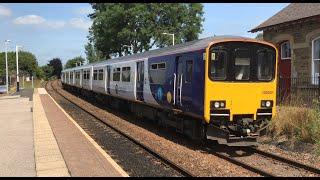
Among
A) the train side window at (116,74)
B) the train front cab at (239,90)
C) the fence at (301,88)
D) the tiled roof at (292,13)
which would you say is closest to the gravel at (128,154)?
the train front cab at (239,90)

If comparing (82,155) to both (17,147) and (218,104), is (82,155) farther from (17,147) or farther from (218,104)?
(218,104)

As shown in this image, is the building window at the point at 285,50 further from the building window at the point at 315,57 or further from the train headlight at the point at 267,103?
the train headlight at the point at 267,103

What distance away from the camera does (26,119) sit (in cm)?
2117

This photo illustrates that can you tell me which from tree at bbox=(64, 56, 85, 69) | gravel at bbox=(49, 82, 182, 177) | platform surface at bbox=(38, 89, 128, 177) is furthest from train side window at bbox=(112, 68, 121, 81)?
tree at bbox=(64, 56, 85, 69)

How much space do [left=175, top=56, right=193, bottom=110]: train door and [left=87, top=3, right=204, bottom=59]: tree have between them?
43802 millimetres

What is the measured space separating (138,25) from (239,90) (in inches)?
1876

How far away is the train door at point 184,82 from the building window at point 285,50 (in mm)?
10464

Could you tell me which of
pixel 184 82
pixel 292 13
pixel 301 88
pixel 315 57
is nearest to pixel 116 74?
pixel 301 88

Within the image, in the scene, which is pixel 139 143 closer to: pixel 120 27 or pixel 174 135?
pixel 174 135

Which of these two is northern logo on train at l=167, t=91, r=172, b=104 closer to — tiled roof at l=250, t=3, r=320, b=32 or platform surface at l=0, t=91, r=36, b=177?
platform surface at l=0, t=91, r=36, b=177

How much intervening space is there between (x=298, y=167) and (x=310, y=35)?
1155 centimetres

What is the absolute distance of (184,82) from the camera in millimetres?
13562

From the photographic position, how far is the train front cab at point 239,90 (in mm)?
12281

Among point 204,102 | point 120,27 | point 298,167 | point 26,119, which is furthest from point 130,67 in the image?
point 120,27
